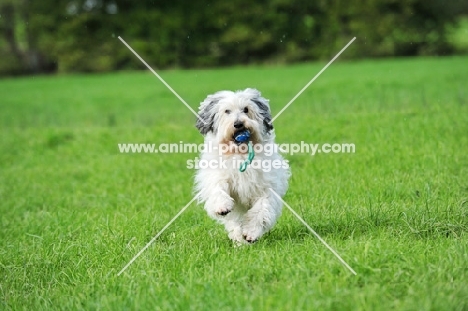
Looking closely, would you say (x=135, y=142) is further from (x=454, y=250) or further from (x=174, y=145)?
(x=454, y=250)

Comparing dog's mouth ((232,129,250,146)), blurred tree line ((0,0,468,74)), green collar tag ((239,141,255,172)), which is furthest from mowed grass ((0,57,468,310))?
blurred tree line ((0,0,468,74))

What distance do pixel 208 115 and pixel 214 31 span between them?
2089 centimetres

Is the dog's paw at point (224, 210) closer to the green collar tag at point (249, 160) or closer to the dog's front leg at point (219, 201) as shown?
the dog's front leg at point (219, 201)

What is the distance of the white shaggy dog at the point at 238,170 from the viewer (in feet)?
16.5

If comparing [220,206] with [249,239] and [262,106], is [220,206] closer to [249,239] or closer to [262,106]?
[249,239]

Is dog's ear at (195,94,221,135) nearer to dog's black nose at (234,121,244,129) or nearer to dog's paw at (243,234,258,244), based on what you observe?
dog's black nose at (234,121,244,129)

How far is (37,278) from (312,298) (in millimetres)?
2182

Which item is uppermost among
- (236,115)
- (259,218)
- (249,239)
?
(236,115)

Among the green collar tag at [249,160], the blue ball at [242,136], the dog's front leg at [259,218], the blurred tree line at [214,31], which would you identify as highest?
the blue ball at [242,136]

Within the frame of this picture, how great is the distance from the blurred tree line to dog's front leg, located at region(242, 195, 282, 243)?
20.4 meters

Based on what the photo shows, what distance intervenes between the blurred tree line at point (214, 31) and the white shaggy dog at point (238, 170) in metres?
20.1

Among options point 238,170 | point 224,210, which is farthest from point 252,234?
point 238,170

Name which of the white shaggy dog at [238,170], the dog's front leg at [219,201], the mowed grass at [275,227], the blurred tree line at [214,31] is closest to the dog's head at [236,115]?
the white shaggy dog at [238,170]

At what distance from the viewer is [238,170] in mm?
5215
